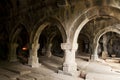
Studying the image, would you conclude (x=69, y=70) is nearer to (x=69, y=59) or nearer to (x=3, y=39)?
(x=69, y=59)

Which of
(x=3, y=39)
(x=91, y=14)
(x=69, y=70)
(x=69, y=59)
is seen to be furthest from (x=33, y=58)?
(x=91, y=14)

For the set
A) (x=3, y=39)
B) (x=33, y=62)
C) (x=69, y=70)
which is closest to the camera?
(x=69, y=70)

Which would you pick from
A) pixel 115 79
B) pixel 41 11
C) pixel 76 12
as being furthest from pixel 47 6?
pixel 115 79

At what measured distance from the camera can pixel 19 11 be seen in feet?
33.4

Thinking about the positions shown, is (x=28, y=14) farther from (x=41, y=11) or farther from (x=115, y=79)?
(x=115, y=79)

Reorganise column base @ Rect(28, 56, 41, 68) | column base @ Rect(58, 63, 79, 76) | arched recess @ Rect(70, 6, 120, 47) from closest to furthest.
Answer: arched recess @ Rect(70, 6, 120, 47)
column base @ Rect(58, 63, 79, 76)
column base @ Rect(28, 56, 41, 68)

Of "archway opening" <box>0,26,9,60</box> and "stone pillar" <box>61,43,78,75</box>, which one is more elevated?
"archway opening" <box>0,26,9,60</box>

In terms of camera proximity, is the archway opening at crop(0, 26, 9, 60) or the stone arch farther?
the archway opening at crop(0, 26, 9, 60)

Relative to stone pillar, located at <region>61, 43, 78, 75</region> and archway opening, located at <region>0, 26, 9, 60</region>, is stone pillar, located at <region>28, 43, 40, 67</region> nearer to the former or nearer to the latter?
stone pillar, located at <region>61, 43, 78, 75</region>

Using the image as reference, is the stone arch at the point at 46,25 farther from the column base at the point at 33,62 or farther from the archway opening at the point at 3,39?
the archway opening at the point at 3,39

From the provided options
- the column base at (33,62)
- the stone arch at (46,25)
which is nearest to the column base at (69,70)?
the stone arch at (46,25)

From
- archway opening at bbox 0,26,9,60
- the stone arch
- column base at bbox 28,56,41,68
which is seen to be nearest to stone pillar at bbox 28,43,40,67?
column base at bbox 28,56,41,68

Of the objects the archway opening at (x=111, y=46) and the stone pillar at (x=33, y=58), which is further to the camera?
the archway opening at (x=111, y=46)

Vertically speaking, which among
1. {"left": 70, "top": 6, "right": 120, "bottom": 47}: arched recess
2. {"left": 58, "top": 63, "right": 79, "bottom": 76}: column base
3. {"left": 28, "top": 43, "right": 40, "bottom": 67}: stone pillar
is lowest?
{"left": 58, "top": 63, "right": 79, "bottom": 76}: column base
